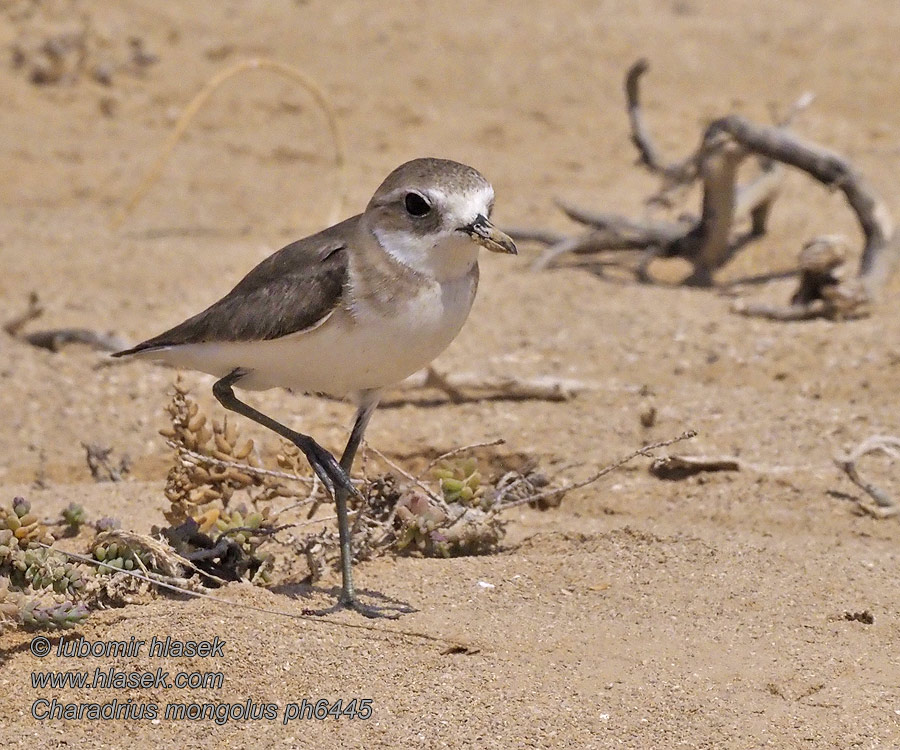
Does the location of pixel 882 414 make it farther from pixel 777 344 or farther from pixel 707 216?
pixel 707 216

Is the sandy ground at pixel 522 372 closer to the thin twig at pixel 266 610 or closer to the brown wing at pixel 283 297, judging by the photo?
the thin twig at pixel 266 610

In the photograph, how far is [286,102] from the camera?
488 inches

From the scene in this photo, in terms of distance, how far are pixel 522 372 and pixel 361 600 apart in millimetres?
2807

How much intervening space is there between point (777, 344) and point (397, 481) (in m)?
2.93

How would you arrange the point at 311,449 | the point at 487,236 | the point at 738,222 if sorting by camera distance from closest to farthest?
1. the point at 487,236
2. the point at 311,449
3. the point at 738,222

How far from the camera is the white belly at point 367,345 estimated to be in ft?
13.8

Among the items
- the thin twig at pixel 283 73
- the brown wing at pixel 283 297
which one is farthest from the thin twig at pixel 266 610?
the thin twig at pixel 283 73

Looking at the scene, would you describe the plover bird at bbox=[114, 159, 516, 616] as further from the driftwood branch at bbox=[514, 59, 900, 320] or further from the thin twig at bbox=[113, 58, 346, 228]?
the thin twig at bbox=[113, 58, 346, 228]

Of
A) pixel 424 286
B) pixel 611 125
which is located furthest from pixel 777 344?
pixel 611 125

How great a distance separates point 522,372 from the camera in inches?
280

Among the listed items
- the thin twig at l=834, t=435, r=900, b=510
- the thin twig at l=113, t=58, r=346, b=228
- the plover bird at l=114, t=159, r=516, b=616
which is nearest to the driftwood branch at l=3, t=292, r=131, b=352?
the thin twig at l=113, t=58, r=346, b=228

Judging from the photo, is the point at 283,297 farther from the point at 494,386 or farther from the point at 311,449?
the point at 494,386

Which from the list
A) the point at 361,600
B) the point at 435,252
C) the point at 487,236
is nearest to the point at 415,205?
the point at 435,252

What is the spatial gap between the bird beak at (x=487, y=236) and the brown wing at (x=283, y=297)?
43 cm
